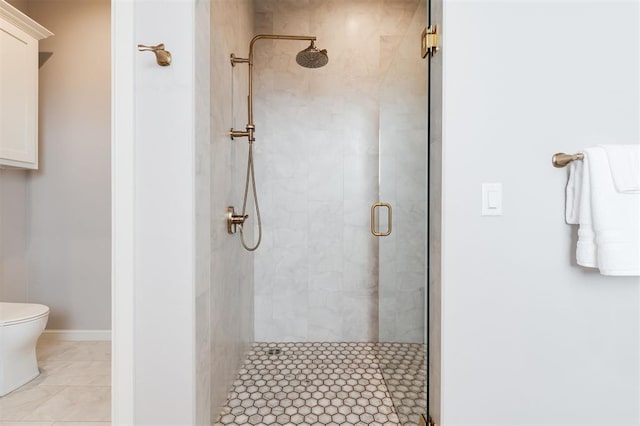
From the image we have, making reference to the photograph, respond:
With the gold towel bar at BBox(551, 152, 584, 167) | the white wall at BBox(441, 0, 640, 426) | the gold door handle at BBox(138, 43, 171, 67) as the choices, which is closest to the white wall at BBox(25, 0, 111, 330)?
the gold door handle at BBox(138, 43, 171, 67)

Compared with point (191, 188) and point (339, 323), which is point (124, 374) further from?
point (339, 323)

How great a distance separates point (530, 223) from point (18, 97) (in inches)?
128

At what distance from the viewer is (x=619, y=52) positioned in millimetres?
1235

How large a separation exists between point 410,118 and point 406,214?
0.46 meters

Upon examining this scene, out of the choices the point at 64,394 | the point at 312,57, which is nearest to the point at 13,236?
the point at 64,394

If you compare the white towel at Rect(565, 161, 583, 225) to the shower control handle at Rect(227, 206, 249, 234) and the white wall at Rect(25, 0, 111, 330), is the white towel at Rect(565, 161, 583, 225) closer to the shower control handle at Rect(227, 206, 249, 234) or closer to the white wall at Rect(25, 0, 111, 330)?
the shower control handle at Rect(227, 206, 249, 234)

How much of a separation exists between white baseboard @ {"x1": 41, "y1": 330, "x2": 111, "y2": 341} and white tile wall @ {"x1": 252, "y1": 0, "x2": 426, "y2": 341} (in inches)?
51.8

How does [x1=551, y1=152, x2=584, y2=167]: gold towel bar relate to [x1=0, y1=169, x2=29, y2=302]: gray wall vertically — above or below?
above

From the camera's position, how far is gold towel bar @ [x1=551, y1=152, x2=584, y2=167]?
1.18 m

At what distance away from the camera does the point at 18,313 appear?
213 centimetres

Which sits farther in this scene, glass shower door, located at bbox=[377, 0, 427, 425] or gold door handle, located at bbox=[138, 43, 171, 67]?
glass shower door, located at bbox=[377, 0, 427, 425]

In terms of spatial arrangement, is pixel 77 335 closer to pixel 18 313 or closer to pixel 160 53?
pixel 18 313

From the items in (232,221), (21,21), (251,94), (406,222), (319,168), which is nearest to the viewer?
(406,222)

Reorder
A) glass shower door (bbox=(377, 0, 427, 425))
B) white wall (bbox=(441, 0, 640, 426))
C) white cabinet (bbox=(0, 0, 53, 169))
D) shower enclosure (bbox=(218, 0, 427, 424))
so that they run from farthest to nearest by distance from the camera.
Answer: shower enclosure (bbox=(218, 0, 427, 424)), white cabinet (bbox=(0, 0, 53, 169)), glass shower door (bbox=(377, 0, 427, 425)), white wall (bbox=(441, 0, 640, 426))
